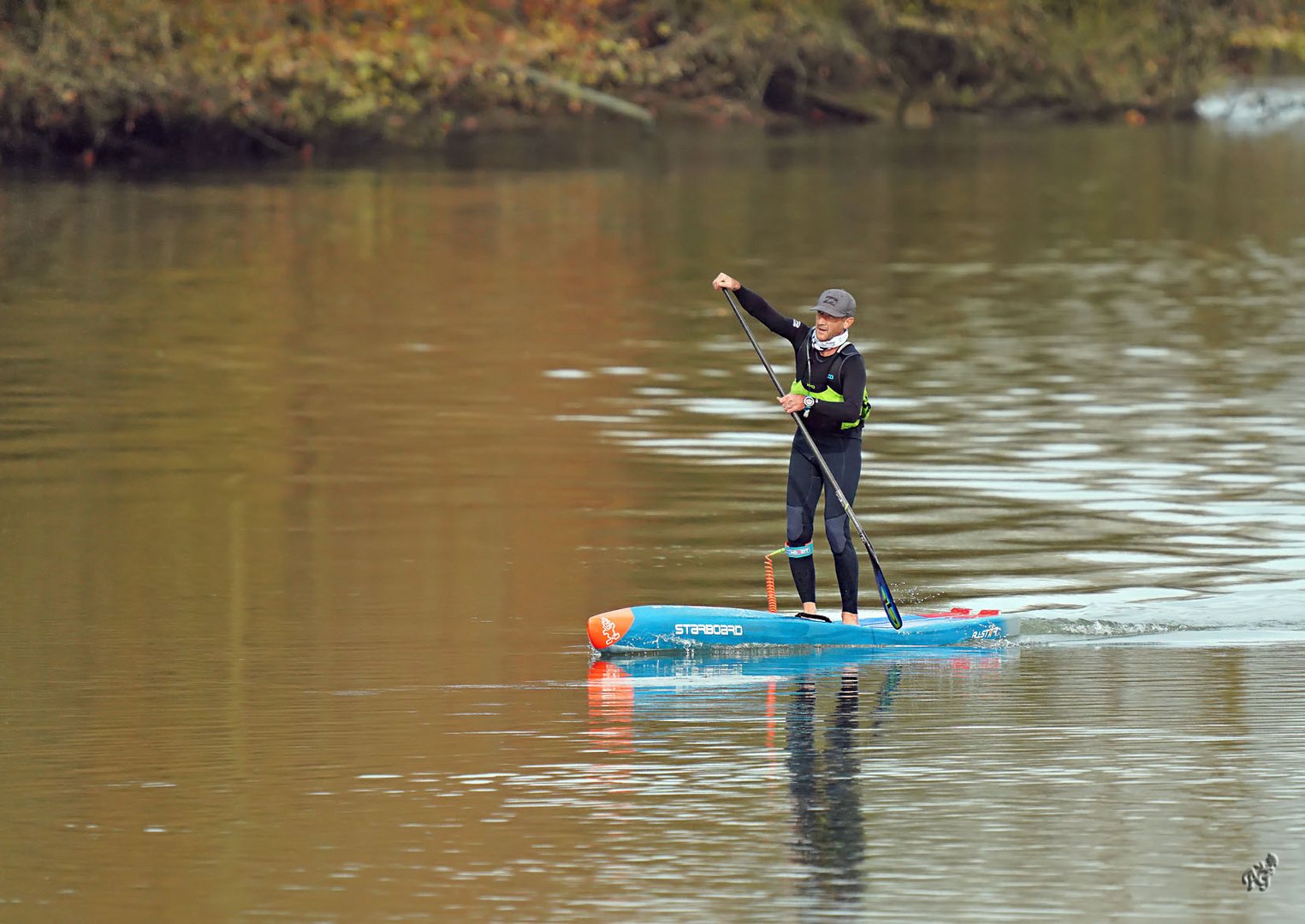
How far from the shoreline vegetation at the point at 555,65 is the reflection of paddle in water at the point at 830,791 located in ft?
137

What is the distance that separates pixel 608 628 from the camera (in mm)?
12562

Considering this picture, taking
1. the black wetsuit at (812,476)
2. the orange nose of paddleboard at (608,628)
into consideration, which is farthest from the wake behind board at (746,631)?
the black wetsuit at (812,476)

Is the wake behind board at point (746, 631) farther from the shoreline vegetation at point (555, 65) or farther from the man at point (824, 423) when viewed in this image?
the shoreline vegetation at point (555, 65)

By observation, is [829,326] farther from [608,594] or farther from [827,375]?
[608,594]

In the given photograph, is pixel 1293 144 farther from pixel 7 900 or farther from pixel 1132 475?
pixel 7 900

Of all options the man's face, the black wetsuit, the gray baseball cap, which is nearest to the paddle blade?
the black wetsuit

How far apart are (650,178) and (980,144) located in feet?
46.3

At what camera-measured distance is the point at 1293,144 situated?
67812 mm

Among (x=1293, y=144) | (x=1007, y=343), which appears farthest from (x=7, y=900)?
(x=1293, y=144)

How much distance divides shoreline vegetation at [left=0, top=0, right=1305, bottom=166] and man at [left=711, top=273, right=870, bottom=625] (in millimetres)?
39973

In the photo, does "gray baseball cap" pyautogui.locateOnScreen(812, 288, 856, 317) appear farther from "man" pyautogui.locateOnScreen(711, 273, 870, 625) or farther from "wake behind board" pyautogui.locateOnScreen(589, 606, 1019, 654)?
"wake behind board" pyautogui.locateOnScreen(589, 606, 1019, 654)

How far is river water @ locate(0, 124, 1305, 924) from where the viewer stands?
8.95 meters

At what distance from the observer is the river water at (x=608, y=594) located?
8.95m

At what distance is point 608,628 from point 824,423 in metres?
1.45
